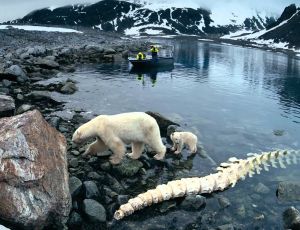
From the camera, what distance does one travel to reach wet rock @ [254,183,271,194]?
44.9 feet

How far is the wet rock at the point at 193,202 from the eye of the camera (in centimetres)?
1183

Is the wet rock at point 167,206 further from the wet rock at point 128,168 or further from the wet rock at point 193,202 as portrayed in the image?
the wet rock at point 128,168

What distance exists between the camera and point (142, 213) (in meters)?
11.3

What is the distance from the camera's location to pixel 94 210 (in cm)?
1075

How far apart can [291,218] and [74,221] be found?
5.96m

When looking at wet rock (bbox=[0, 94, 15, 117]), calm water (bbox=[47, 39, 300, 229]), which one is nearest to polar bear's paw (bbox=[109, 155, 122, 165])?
calm water (bbox=[47, 39, 300, 229])

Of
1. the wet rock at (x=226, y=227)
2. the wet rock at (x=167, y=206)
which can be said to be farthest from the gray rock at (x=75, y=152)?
the wet rock at (x=226, y=227)

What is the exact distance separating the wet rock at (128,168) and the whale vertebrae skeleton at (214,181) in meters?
1.54

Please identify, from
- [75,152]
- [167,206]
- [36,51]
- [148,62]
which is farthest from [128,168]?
[148,62]

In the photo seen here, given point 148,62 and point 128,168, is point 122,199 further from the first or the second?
point 148,62

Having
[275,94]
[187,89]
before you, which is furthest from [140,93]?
[275,94]

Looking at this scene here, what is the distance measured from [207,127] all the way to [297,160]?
5.72m

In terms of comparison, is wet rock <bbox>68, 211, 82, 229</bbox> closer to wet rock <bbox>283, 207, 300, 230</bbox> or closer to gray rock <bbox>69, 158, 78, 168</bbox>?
gray rock <bbox>69, 158, 78, 168</bbox>

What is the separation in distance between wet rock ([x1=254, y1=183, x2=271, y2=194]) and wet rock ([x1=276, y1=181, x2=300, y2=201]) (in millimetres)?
368
